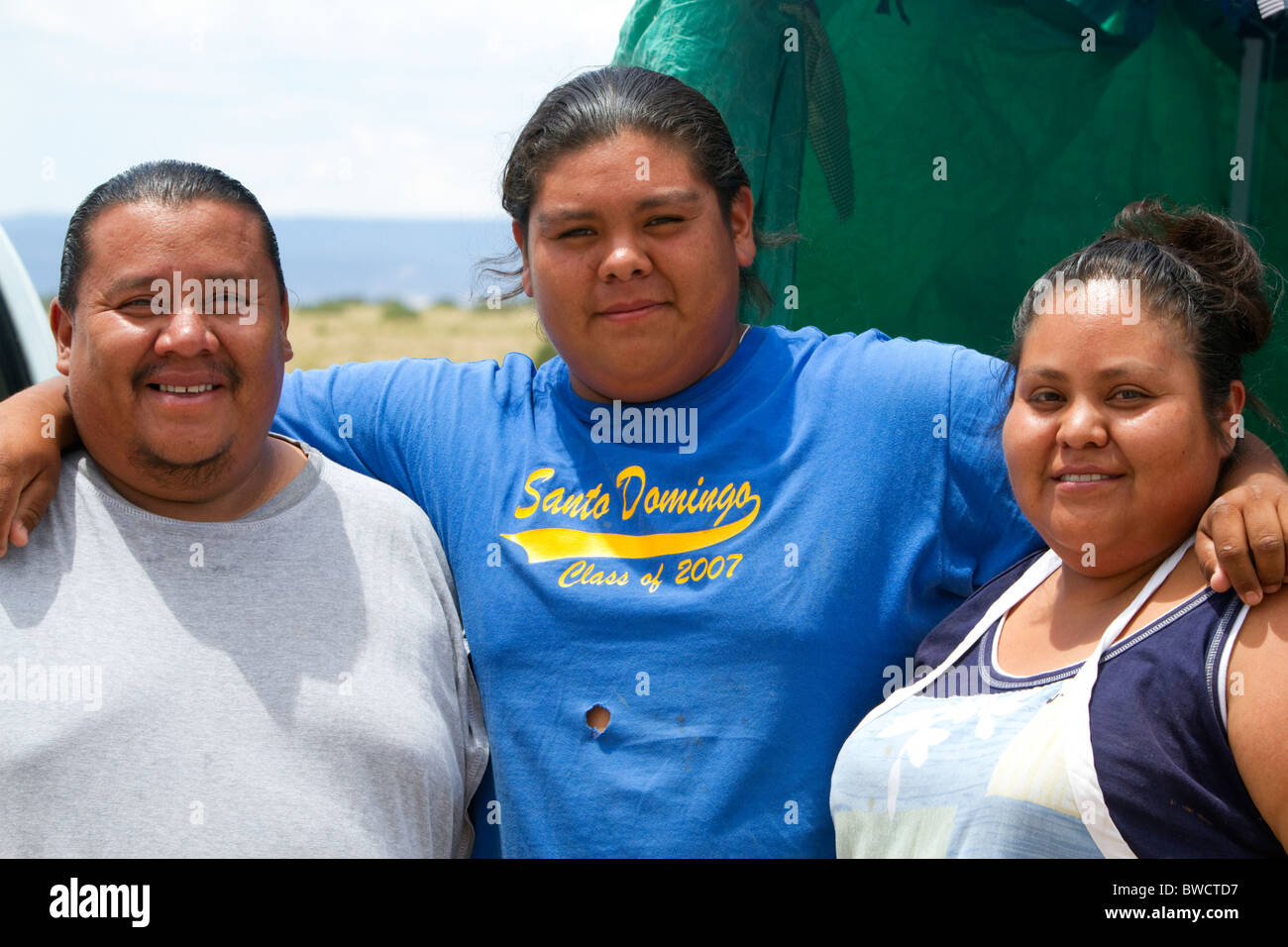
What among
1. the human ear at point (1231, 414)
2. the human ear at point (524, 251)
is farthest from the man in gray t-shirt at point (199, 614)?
the human ear at point (1231, 414)

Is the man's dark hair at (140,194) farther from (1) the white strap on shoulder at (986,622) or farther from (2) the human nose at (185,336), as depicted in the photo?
(1) the white strap on shoulder at (986,622)

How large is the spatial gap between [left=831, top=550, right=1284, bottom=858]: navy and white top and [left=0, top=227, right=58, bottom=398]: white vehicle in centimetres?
219

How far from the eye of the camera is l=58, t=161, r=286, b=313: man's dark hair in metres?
2.05

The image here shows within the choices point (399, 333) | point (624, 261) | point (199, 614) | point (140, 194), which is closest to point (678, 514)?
point (624, 261)

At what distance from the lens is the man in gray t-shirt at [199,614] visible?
6.13 feet

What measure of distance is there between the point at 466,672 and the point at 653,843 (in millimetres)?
456

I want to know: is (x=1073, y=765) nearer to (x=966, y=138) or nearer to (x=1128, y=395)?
(x=1128, y=395)

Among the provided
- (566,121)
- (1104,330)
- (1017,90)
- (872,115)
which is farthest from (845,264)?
(1104,330)

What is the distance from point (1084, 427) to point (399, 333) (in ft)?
71.3

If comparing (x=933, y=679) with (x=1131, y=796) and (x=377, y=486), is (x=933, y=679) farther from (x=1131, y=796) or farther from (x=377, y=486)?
(x=377, y=486)

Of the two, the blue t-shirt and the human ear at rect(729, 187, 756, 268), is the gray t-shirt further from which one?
the human ear at rect(729, 187, 756, 268)

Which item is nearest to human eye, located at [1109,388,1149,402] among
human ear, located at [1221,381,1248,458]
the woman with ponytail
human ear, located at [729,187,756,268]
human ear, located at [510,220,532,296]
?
the woman with ponytail

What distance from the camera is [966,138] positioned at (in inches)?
131

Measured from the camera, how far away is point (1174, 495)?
1.81 m
